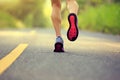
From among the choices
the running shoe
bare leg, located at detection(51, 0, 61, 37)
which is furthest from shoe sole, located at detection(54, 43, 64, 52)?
bare leg, located at detection(51, 0, 61, 37)

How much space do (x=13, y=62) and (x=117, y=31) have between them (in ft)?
37.1

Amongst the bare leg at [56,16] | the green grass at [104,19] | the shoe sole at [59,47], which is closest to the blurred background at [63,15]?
the green grass at [104,19]

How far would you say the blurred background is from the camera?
17.5 m

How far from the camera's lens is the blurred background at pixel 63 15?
1748cm

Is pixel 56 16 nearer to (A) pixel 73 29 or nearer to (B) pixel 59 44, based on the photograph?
(B) pixel 59 44

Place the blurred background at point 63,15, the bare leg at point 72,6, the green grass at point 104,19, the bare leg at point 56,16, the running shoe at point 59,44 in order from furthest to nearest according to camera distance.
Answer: the blurred background at point 63,15, the green grass at point 104,19, the bare leg at point 56,16, the running shoe at point 59,44, the bare leg at point 72,6

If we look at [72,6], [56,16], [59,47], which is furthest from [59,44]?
[72,6]

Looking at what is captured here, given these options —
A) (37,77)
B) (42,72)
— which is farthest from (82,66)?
(37,77)

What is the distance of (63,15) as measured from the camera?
37625 millimetres

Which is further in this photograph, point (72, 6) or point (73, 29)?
point (72, 6)

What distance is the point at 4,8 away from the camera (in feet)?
170

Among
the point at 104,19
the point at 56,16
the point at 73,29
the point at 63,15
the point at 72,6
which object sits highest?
the point at 72,6

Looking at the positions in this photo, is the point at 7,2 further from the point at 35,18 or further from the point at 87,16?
the point at 87,16

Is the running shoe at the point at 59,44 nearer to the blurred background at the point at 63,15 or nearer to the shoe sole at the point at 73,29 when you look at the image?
the shoe sole at the point at 73,29
